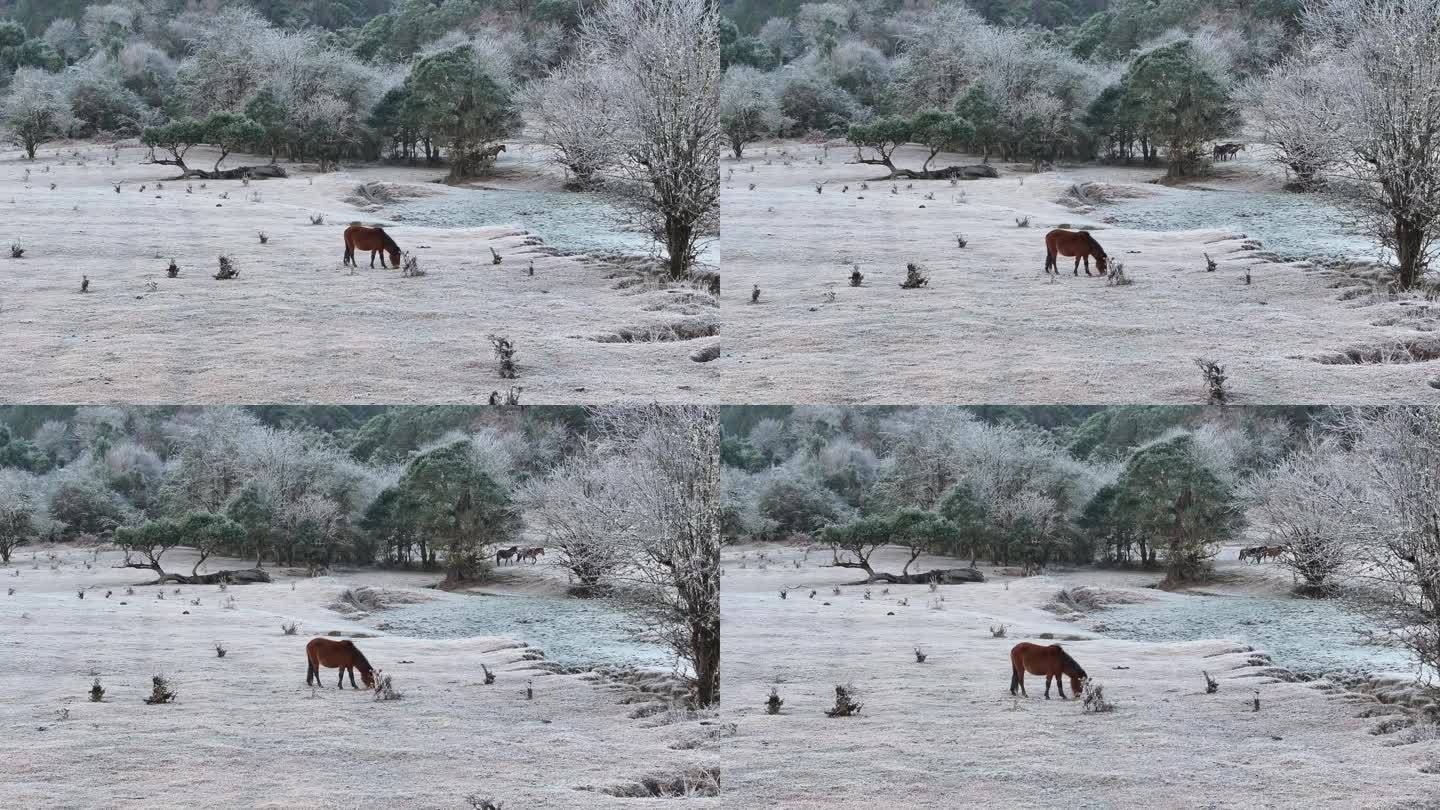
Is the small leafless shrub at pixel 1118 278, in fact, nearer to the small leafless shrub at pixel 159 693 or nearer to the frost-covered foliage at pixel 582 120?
the frost-covered foliage at pixel 582 120

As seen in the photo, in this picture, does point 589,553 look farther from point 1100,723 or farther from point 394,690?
point 1100,723

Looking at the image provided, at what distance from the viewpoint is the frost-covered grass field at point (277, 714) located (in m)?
9.82

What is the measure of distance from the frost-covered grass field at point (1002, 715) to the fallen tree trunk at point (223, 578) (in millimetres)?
3970

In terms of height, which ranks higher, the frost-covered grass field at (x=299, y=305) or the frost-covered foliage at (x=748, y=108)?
the frost-covered foliage at (x=748, y=108)

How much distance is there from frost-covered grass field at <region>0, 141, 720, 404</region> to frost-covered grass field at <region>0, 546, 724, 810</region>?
171cm

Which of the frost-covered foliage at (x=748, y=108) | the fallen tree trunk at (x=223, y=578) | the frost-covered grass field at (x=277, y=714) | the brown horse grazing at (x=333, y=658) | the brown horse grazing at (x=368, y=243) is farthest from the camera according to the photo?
the frost-covered foliage at (x=748, y=108)

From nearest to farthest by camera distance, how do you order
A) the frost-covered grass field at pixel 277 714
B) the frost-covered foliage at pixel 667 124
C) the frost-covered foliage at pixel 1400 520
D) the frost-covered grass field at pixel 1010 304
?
the frost-covered grass field at pixel 277 714 → the frost-covered foliage at pixel 1400 520 → the frost-covered grass field at pixel 1010 304 → the frost-covered foliage at pixel 667 124

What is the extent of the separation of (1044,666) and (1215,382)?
115 inches

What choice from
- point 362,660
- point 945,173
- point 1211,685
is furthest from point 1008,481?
point 362,660

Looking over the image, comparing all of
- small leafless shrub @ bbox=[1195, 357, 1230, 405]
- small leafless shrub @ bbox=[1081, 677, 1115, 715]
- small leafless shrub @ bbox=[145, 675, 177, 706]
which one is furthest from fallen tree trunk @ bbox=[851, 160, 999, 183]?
small leafless shrub @ bbox=[145, 675, 177, 706]

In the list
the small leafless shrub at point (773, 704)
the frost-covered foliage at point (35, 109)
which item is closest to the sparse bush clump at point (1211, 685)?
the small leafless shrub at point (773, 704)

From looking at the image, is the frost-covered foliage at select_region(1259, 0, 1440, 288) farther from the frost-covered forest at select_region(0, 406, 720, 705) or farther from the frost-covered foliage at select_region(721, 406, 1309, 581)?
the frost-covered forest at select_region(0, 406, 720, 705)

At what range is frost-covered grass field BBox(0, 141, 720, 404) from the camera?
1202 cm

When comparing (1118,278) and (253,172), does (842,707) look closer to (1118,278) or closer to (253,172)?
(1118,278)
